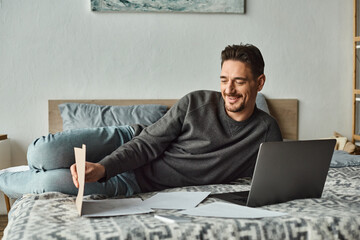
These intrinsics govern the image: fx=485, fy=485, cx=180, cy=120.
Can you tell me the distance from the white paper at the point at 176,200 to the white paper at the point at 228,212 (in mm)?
68

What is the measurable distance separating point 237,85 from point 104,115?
4.51 ft

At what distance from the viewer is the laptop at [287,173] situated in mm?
1439

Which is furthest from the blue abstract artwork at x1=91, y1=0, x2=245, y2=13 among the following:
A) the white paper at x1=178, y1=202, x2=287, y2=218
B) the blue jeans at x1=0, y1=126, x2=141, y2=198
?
the white paper at x1=178, y1=202, x2=287, y2=218

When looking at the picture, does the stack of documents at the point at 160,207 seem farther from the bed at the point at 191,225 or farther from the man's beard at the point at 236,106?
the man's beard at the point at 236,106

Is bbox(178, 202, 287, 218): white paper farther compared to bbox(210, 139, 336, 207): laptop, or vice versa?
bbox(210, 139, 336, 207): laptop

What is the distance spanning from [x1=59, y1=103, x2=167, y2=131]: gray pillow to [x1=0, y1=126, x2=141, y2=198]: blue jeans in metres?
0.88

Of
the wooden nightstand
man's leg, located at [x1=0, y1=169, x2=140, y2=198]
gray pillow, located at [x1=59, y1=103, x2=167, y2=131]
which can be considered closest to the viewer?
man's leg, located at [x1=0, y1=169, x2=140, y2=198]

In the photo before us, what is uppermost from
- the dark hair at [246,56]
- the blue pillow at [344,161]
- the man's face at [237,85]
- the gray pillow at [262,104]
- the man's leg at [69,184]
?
the dark hair at [246,56]

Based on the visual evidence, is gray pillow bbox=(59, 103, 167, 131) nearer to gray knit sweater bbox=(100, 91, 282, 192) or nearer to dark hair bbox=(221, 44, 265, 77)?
gray knit sweater bbox=(100, 91, 282, 192)

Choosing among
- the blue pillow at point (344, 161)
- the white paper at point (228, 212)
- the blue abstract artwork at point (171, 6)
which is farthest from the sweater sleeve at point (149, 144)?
the blue abstract artwork at point (171, 6)

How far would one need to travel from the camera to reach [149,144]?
1924 millimetres

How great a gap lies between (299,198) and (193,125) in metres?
0.56

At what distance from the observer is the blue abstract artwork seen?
332 centimetres

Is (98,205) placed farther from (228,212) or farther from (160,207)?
(228,212)
